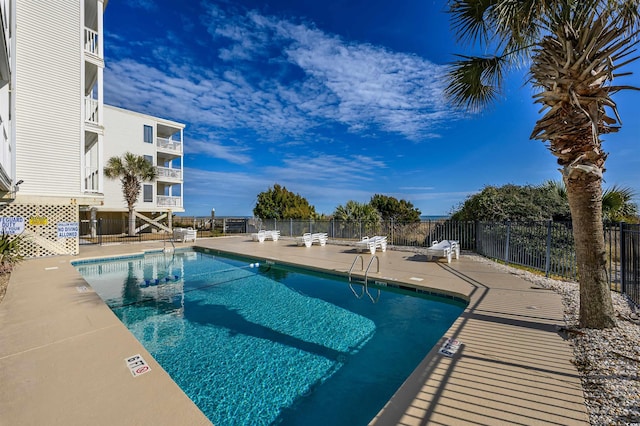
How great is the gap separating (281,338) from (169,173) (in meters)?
23.3

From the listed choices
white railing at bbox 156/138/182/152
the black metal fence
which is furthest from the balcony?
the black metal fence

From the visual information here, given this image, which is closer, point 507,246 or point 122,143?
point 507,246

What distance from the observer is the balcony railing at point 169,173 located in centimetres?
2312

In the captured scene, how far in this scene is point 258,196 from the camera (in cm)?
2747

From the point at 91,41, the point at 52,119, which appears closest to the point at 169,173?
Answer: the point at 91,41

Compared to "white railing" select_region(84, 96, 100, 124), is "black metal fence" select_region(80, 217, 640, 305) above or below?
below

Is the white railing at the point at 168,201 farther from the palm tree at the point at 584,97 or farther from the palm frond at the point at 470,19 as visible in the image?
the palm tree at the point at 584,97

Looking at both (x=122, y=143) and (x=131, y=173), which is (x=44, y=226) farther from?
(x=122, y=143)

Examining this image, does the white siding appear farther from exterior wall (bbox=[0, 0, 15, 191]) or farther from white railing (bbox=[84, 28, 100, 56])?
exterior wall (bbox=[0, 0, 15, 191])

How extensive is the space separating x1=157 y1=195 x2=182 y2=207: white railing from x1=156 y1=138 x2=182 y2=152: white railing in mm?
4408

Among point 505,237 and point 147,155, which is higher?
point 147,155

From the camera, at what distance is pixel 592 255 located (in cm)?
384

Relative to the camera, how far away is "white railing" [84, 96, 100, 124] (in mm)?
13094

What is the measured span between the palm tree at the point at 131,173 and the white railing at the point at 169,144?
12.9ft
